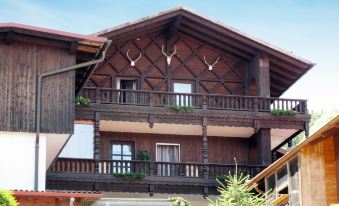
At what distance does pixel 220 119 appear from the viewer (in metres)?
37.9

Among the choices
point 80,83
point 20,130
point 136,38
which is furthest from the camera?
point 136,38

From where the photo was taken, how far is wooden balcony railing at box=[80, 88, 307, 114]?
3692 centimetres

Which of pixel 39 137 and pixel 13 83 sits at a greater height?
pixel 13 83

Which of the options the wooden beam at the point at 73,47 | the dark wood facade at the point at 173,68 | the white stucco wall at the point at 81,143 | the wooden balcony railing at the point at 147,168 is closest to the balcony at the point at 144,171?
the wooden balcony railing at the point at 147,168

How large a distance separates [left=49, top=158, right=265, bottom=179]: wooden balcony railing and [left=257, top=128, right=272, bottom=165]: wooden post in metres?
0.41

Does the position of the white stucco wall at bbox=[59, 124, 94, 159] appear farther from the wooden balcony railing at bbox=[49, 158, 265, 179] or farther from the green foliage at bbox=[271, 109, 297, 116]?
the green foliage at bbox=[271, 109, 297, 116]

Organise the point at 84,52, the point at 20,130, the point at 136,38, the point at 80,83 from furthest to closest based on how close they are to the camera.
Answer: the point at 136,38 → the point at 80,83 → the point at 84,52 → the point at 20,130

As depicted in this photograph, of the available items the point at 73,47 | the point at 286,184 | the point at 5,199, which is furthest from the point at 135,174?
the point at 5,199

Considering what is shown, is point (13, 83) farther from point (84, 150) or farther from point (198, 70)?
point (198, 70)

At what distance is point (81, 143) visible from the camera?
36.5 m

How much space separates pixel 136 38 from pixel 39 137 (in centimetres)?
1239

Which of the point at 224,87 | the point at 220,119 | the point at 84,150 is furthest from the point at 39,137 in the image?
the point at 224,87

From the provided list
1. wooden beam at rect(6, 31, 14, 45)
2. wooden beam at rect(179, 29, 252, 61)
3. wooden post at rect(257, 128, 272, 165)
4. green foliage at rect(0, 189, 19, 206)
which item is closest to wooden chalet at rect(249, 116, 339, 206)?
wooden post at rect(257, 128, 272, 165)

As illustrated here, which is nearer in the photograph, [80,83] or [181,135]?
[80,83]
